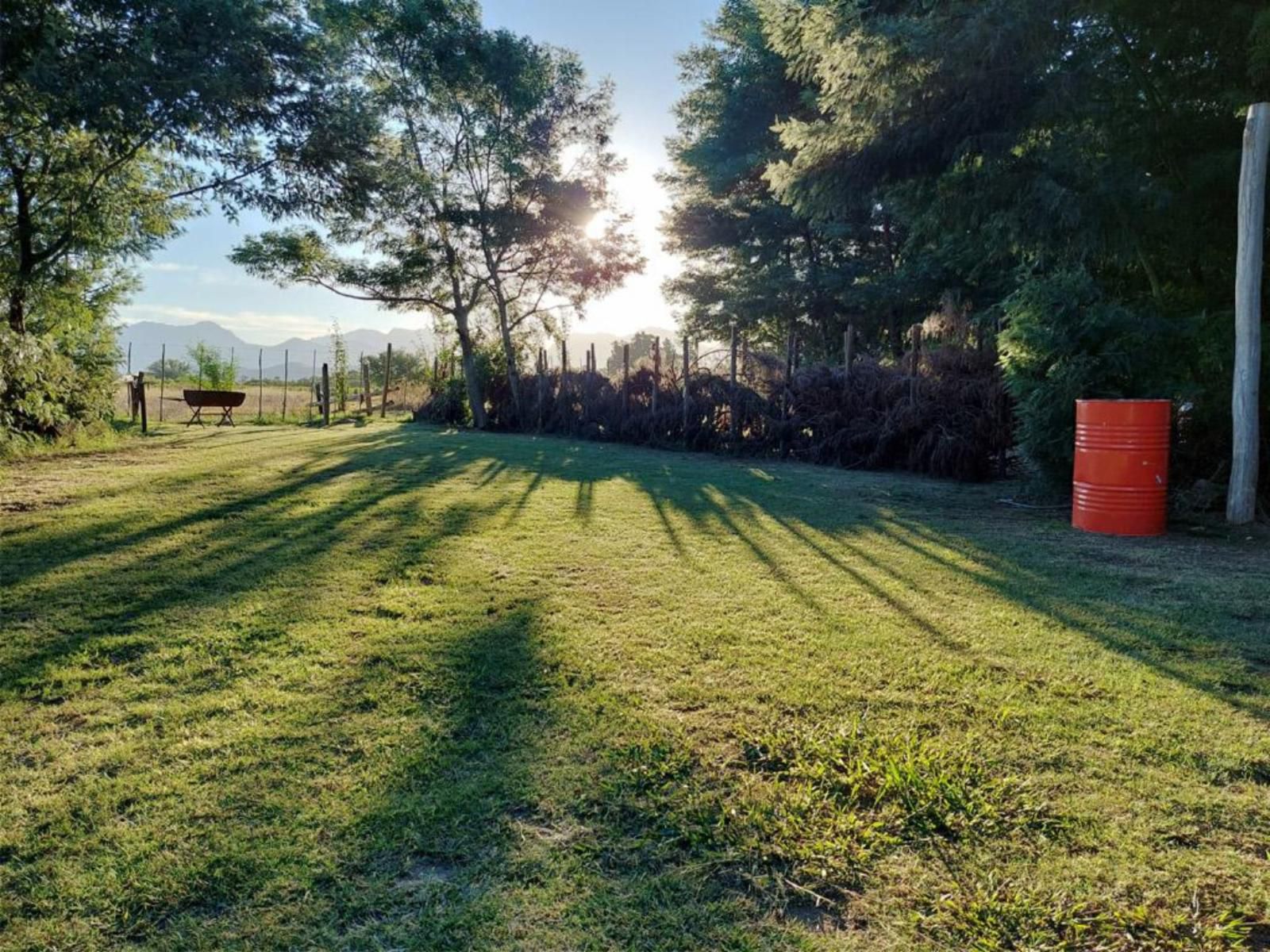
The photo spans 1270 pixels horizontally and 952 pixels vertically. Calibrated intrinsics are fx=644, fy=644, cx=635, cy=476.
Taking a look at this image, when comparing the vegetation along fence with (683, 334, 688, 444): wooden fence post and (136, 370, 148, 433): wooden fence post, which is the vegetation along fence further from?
(136, 370, 148, 433): wooden fence post

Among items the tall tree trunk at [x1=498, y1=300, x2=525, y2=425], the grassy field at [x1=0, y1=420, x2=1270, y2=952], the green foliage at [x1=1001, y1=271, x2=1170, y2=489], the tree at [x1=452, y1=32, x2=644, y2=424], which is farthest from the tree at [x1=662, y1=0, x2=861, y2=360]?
the grassy field at [x1=0, y1=420, x2=1270, y2=952]

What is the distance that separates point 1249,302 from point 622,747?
597 cm

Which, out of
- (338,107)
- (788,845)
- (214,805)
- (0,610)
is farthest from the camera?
(338,107)

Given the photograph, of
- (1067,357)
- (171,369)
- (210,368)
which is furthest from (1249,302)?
(171,369)

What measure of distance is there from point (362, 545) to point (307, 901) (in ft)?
9.85

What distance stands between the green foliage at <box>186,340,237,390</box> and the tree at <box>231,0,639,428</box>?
2.72m

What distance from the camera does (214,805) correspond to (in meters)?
1.57

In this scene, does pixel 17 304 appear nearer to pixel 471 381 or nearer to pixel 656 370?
pixel 471 381

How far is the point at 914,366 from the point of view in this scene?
8742 millimetres

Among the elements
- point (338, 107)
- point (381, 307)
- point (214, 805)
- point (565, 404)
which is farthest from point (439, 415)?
point (214, 805)

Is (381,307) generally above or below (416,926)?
above

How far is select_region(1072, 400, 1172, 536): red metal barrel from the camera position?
4.77 metres

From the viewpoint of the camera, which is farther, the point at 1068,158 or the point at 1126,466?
the point at 1068,158

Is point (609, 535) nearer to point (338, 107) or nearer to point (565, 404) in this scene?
point (338, 107)
